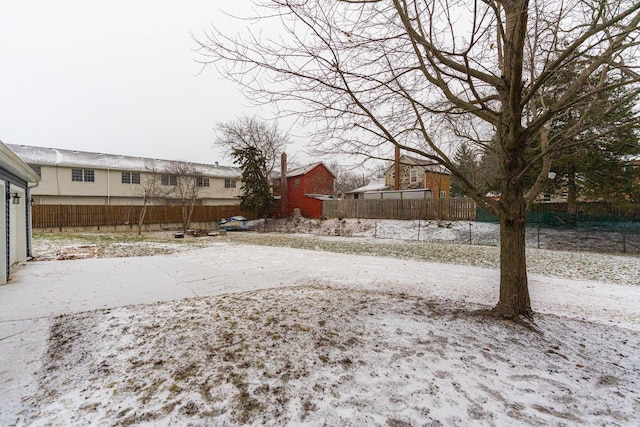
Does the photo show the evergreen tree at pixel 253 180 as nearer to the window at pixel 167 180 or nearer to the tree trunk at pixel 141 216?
the window at pixel 167 180

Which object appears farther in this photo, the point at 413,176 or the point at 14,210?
the point at 413,176

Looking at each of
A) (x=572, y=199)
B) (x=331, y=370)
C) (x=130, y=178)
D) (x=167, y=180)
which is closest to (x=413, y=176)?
(x=572, y=199)

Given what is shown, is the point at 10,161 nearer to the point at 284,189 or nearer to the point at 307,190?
the point at 307,190

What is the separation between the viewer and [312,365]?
2635 mm

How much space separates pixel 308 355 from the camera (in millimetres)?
Result: 2797

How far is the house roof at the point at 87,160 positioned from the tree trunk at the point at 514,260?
2521 cm

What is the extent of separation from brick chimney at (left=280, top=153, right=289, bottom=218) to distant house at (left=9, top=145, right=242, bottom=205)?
21.6ft

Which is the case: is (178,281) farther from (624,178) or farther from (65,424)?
(624,178)

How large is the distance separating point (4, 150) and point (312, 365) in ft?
19.3

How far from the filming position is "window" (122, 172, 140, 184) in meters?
22.9

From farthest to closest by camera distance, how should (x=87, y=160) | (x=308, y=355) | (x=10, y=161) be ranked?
(x=87, y=160)
(x=10, y=161)
(x=308, y=355)

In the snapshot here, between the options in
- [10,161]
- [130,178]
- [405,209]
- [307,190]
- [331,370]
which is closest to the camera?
[331,370]

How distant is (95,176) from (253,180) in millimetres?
11782

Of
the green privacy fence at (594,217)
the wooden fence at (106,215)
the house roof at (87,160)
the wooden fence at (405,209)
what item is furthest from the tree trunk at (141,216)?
the green privacy fence at (594,217)
